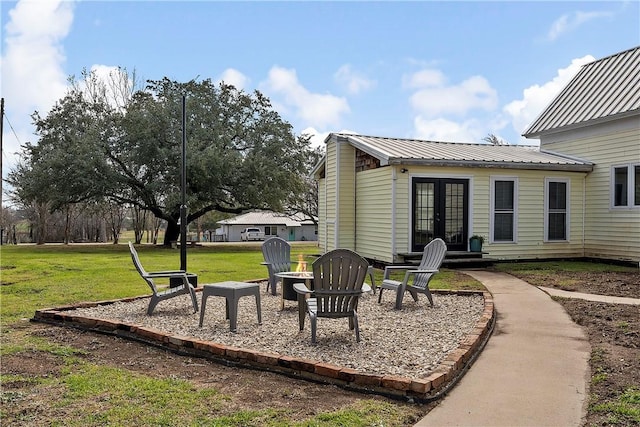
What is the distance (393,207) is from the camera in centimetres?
1229

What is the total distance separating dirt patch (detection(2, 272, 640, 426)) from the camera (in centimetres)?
360

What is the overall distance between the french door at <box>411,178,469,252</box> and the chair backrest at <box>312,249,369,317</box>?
736cm

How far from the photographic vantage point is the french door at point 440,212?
1249 cm

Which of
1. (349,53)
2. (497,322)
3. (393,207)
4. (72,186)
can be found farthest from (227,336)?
(72,186)

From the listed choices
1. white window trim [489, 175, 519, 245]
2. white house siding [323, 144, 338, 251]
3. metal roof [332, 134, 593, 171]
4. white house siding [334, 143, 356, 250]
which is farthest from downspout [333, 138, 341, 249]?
white window trim [489, 175, 519, 245]

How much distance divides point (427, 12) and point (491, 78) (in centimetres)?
460

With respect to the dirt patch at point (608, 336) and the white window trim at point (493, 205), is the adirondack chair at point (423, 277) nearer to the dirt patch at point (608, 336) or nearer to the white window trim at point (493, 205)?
the dirt patch at point (608, 336)

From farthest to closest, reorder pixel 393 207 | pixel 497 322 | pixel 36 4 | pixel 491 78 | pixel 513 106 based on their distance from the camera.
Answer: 1. pixel 513 106
2. pixel 491 78
3. pixel 393 207
4. pixel 36 4
5. pixel 497 322

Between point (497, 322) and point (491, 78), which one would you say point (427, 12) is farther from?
point (497, 322)

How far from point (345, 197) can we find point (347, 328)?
29.6 feet

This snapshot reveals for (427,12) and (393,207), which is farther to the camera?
(393,207)

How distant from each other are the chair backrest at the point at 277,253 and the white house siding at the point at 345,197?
6021 millimetres

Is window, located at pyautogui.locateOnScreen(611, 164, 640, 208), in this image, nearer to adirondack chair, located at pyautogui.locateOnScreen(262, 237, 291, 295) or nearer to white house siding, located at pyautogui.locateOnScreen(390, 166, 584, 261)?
white house siding, located at pyautogui.locateOnScreen(390, 166, 584, 261)

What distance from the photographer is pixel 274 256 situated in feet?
27.9
